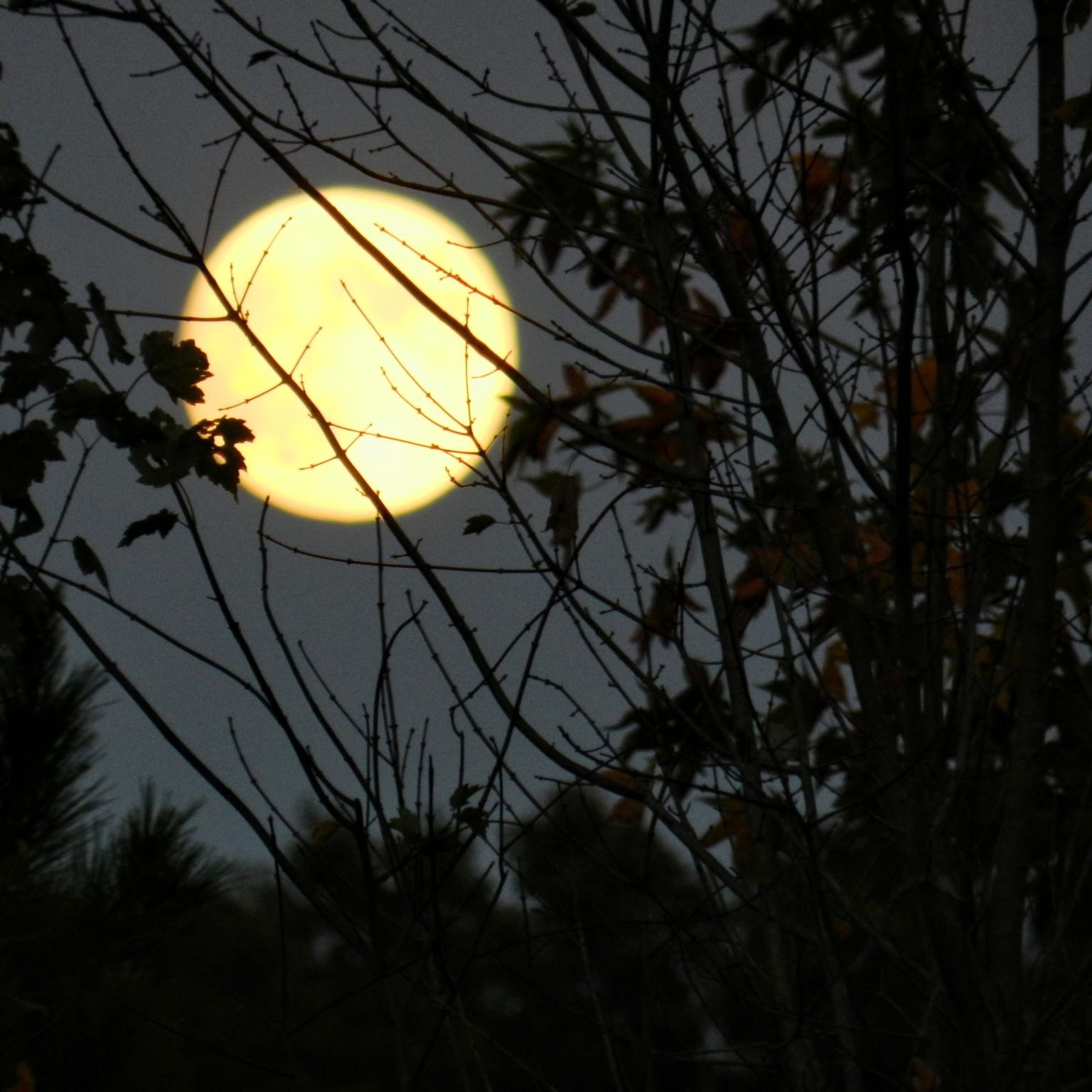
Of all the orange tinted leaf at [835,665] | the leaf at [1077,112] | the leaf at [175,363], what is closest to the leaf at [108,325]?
the leaf at [175,363]

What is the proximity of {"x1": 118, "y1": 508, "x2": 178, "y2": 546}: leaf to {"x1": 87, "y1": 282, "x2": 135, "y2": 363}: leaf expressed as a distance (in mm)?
359

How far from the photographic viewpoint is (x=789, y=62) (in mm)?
3346

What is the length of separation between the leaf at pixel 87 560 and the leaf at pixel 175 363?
31 centimetres

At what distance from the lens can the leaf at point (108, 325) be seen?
2262mm

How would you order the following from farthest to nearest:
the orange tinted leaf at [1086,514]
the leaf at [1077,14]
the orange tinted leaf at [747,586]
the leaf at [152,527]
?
1. the orange tinted leaf at [747,586]
2. the orange tinted leaf at [1086,514]
3. the leaf at [1077,14]
4. the leaf at [152,527]

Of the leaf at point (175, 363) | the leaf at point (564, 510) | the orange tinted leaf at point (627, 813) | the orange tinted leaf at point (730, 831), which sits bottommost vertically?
the orange tinted leaf at point (730, 831)

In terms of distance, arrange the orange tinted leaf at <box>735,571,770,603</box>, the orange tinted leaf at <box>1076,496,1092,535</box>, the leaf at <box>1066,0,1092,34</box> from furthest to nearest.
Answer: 1. the orange tinted leaf at <box>735,571,770,603</box>
2. the orange tinted leaf at <box>1076,496,1092,535</box>
3. the leaf at <box>1066,0,1092,34</box>

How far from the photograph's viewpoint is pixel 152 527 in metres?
2.09

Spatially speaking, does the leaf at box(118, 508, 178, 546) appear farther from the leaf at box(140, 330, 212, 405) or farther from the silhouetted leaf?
the silhouetted leaf

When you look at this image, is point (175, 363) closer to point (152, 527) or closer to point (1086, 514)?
point (152, 527)

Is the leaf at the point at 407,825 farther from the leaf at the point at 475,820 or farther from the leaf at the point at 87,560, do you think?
the leaf at the point at 87,560

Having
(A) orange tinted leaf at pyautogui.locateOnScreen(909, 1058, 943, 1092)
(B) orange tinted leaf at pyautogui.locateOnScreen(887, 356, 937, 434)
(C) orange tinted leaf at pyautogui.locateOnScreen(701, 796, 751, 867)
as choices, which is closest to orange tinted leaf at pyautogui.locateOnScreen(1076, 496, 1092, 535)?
(B) orange tinted leaf at pyautogui.locateOnScreen(887, 356, 937, 434)

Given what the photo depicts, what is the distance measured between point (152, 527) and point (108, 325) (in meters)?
0.43

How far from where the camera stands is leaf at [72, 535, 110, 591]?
7.23ft
